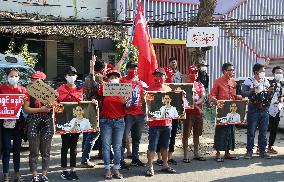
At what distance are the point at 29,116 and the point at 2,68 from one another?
3360 millimetres

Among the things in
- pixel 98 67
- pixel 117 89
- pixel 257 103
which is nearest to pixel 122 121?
pixel 117 89

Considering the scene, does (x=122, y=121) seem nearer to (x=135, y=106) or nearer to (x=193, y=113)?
(x=135, y=106)

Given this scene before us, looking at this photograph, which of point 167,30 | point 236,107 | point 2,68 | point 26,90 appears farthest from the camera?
point 167,30

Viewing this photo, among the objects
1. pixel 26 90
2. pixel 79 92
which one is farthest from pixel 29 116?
pixel 79 92

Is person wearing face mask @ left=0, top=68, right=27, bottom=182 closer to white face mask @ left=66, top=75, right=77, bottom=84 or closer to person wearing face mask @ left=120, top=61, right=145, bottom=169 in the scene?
white face mask @ left=66, top=75, right=77, bottom=84

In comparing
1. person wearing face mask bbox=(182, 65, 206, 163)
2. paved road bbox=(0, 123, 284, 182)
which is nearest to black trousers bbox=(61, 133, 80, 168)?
paved road bbox=(0, 123, 284, 182)

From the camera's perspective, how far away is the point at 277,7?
73.4 feet

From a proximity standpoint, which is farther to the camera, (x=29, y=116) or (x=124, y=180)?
(x=124, y=180)

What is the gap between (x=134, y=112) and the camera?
322 inches

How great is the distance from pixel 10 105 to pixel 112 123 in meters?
1.62

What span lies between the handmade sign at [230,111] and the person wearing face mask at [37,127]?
3454mm

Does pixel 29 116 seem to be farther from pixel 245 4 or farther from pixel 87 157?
pixel 245 4

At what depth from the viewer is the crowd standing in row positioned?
704 cm

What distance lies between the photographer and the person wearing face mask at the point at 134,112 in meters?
7.99
